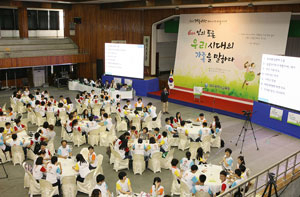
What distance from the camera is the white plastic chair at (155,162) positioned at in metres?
8.41

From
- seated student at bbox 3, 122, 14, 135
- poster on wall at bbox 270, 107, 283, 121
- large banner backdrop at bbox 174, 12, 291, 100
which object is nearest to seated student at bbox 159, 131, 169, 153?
seated student at bbox 3, 122, 14, 135

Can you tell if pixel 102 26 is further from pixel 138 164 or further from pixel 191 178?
pixel 191 178

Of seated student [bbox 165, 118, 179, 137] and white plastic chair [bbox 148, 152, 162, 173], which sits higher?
seated student [bbox 165, 118, 179, 137]

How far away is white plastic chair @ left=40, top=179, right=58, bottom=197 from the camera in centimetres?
673

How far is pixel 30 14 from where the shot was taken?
2078 centimetres

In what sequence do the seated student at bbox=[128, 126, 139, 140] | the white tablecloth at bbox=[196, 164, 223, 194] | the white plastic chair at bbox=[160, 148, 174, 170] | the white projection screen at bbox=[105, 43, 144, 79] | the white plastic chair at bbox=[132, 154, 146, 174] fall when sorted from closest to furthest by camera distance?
the white tablecloth at bbox=[196, 164, 223, 194] → the white plastic chair at bbox=[132, 154, 146, 174] → the white plastic chair at bbox=[160, 148, 174, 170] → the seated student at bbox=[128, 126, 139, 140] → the white projection screen at bbox=[105, 43, 144, 79]

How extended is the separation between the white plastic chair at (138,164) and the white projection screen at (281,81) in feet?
19.5

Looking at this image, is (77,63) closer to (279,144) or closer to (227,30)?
(227,30)

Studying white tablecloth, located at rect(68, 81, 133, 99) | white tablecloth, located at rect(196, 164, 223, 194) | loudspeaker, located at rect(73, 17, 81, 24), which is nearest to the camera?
white tablecloth, located at rect(196, 164, 223, 194)

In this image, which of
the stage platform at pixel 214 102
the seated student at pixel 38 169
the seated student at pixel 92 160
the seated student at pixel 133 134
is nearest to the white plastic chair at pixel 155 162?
the seated student at pixel 133 134

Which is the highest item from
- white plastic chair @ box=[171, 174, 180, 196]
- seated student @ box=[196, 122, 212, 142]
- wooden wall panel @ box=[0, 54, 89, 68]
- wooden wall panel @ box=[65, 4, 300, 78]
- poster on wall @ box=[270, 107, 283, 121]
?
wooden wall panel @ box=[65, 4, 300, 78]

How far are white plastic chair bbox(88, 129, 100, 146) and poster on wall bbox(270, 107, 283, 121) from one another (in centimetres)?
679

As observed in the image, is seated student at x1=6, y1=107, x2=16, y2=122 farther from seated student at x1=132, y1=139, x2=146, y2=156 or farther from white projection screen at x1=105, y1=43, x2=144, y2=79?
white projection screen at x1=105, y1=43, x2=144, y2=79

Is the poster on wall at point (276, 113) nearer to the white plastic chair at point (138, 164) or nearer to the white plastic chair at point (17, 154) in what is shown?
the white plastic chair at point (138, 164)
